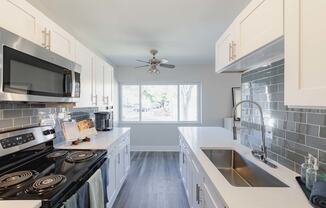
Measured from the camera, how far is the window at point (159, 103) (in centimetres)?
607

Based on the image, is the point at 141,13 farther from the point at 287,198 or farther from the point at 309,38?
the point at 287,198

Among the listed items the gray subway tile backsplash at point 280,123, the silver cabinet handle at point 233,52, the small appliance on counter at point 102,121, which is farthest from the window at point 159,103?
the silver cabinet handle at point 233,52

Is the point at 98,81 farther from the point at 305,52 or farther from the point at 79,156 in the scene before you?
the point at 305,52

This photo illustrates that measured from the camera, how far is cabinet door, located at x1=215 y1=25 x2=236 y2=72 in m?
1.81

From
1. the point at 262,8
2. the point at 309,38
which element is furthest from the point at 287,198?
the point at 262,8

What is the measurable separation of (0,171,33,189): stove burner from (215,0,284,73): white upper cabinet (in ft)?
5.48

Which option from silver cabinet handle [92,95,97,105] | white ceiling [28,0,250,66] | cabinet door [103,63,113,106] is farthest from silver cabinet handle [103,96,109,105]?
white ceiling [28,0,250,66]

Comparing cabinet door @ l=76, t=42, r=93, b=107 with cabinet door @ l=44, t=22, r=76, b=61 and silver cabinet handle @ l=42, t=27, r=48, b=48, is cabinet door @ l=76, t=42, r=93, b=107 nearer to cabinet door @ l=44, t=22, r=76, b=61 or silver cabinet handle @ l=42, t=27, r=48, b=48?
cabinet door @ l=44, t=22, r=76, b=61

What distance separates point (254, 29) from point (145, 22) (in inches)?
69.3

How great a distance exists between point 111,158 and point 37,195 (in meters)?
1.51

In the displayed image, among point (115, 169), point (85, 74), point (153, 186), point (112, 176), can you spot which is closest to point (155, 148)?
point (153, 186)

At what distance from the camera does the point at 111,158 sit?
A: 263 centimetres

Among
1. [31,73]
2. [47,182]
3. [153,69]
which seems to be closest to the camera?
[47,182]

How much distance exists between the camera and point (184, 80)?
232 inches
